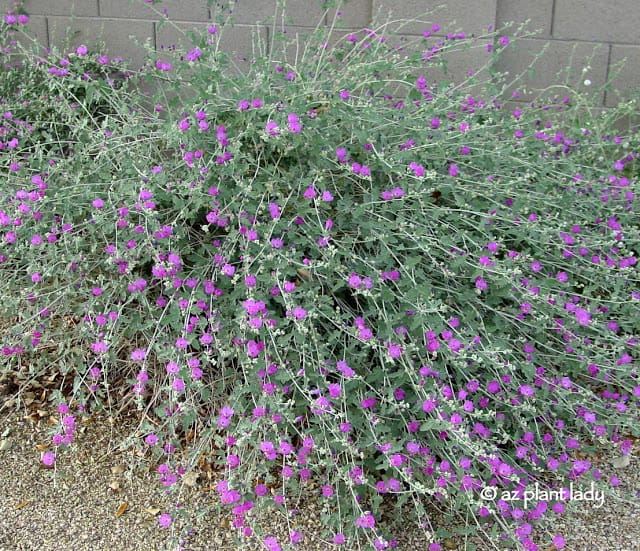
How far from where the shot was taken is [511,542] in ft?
5.54

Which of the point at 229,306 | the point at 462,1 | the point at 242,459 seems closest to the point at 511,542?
the point at 242,459

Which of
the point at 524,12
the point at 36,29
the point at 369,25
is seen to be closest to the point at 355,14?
the point at 369,25

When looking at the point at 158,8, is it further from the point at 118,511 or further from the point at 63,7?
the point at 118,511

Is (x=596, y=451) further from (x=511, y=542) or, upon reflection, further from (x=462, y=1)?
(x=462, y=1)

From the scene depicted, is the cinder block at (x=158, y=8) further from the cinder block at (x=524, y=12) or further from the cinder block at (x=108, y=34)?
the cinder block at (x=524, y=12)

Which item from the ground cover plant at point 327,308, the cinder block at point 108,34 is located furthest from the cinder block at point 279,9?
the ground cover plant at point 327,308

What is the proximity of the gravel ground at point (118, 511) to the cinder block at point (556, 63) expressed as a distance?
2.07m

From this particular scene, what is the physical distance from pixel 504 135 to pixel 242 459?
1527 mm

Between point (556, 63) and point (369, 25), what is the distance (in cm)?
95

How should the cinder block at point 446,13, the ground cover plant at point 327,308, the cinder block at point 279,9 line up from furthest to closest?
the cinder block at point 279,9, the cinder block at point 446,13, the ground cover plant at point 327,308

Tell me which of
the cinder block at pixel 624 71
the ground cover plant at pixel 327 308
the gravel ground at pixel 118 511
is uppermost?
the cinder block at pixel 624 71

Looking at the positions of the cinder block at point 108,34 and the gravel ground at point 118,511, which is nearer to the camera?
the gravel ground at point 118,511

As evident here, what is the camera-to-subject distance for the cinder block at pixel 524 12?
3348mm

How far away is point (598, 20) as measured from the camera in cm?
338
